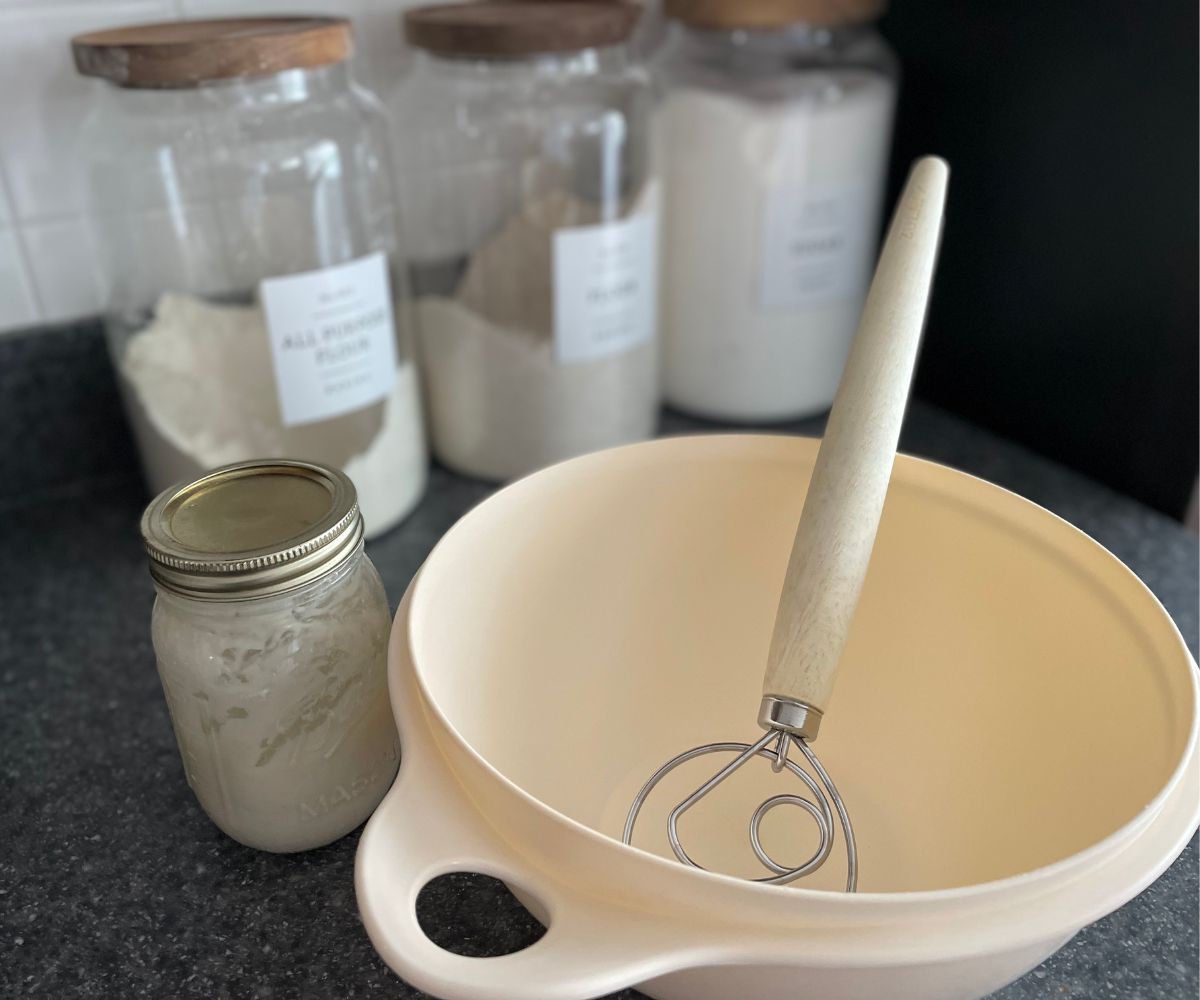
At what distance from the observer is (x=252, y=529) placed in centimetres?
38

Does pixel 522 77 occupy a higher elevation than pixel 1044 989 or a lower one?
higher

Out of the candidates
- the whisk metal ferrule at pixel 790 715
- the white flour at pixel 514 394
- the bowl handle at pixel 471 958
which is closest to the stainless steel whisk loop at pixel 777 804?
the whisk metal ferrule at pixel 790 715

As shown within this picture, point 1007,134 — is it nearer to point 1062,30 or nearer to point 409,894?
point 1062,30

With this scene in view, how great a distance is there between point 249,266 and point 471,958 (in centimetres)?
43

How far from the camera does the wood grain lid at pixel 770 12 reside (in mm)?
613

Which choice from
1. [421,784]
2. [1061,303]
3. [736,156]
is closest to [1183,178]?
[1061,303]

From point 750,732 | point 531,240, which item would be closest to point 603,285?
point 531,240

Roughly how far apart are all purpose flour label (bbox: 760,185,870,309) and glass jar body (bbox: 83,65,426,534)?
0.82 feet

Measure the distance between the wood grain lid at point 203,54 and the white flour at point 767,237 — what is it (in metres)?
0.25

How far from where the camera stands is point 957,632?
1.47 feet

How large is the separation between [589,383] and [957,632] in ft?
0.96

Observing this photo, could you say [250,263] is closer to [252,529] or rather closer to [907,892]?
[252,529]

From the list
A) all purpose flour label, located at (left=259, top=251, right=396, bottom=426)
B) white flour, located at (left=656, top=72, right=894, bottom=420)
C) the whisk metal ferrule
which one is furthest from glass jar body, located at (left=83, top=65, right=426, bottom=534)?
the whisk metal ferrule

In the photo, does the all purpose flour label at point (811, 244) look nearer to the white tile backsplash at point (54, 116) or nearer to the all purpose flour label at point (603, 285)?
the all purpose flour label at point (603, 285)
